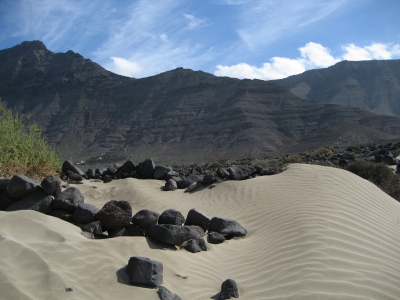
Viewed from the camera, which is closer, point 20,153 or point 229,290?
point 229,290

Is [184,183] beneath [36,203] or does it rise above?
beneath

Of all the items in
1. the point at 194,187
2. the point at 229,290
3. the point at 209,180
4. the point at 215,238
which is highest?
the point at 209,180

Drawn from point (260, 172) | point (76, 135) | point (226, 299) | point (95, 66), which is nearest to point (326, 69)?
point (95, 66)

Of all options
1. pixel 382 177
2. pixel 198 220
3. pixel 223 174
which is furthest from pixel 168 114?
pixel 198 220

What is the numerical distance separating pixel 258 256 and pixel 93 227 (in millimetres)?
2492

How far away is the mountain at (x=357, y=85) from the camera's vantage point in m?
91.6

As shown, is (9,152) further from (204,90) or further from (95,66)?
(95,66)

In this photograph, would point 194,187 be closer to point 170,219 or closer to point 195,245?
point 170,219

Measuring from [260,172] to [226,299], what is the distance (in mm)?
7433

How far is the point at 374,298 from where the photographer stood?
3.97m

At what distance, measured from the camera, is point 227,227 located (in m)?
6.54

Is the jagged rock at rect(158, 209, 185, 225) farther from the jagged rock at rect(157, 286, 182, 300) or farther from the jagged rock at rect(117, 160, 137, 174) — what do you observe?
the jagged rock at rect(117, 160, 137, 174)

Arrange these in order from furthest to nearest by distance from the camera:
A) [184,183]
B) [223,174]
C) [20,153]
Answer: [184,183] < [223,174] < [20,153]

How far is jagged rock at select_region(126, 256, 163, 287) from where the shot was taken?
13.5ft
